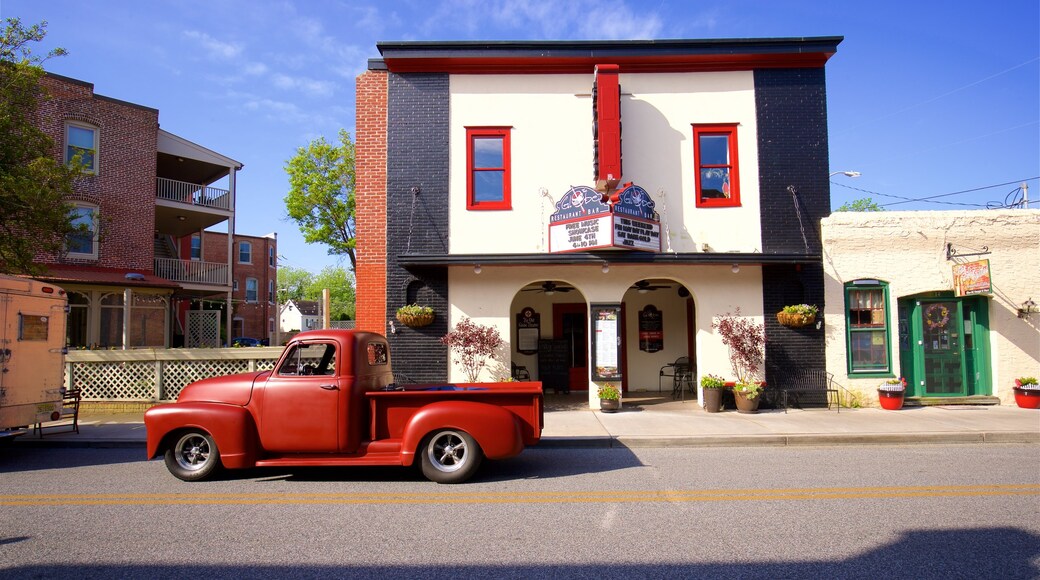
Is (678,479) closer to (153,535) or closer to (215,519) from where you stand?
(215,519)

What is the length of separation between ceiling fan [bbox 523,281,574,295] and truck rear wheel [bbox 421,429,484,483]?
789 cm

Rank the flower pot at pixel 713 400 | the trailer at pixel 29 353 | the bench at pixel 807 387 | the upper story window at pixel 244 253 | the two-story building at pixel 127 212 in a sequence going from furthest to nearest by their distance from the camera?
the upper story window at pixel 244 253, the two-story building at pixel 127 212, the bench at pixel 807 387, the flower pot at pixel 713 400, the trailer at pixel 29 353

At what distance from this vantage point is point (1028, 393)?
1204 cm

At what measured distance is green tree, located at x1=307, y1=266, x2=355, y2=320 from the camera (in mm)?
74562

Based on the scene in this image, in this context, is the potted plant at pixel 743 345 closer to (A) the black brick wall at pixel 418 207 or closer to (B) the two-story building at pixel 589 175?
(B) the two-story building at pixel 589 175

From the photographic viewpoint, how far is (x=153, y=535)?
5.08 meters

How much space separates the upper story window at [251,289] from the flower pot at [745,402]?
3809cm

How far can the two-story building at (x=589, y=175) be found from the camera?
1248 cm

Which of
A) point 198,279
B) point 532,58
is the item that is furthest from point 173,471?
point 198,279

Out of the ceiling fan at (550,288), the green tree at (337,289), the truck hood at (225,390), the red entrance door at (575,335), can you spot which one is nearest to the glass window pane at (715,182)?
the ceiling fan at (550,288)

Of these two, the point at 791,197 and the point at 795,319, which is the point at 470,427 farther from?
the point at 791,197

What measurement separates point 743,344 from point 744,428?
8.08 feet

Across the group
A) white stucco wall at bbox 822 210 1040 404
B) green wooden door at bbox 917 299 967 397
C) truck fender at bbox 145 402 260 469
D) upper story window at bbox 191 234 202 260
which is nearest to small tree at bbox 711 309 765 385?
white stucco wall at bbox 822 210 1040 404

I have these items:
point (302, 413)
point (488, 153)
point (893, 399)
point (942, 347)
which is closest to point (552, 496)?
point (302, 413)
